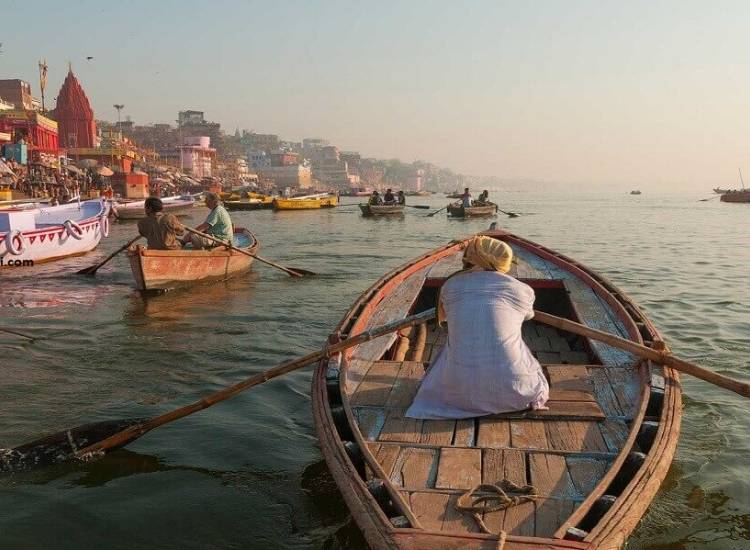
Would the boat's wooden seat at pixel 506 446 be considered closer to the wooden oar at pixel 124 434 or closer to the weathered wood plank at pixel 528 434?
the weathered wood plank at pixel 528 434

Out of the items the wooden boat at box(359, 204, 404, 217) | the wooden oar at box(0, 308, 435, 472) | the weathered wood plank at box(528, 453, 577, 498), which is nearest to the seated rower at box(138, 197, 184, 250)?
the wooden oar at box(0, 308, 435, 472)

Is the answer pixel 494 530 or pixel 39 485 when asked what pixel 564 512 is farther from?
pixel 39 485

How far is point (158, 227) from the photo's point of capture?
11.3m

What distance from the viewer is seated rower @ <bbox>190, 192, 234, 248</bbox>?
12516 mm

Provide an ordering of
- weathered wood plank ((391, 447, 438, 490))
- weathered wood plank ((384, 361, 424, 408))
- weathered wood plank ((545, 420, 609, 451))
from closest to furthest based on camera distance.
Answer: weathered wood plank ((391, 447, 438, 490)) → weathered wood plank ((545, 420, 609, 451)) → weathered wood plank ((384, 361, 424, 408))

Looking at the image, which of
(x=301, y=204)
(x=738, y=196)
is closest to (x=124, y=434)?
(x=301, y=204)

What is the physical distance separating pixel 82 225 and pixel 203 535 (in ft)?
48.2

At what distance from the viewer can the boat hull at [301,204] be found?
42.1 metres

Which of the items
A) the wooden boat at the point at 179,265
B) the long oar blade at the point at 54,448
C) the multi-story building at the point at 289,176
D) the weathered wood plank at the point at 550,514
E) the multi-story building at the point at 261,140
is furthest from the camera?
the multi-story building at the point at 261,140

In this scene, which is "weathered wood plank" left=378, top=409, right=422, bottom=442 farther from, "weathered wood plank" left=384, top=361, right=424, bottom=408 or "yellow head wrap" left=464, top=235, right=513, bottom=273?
"yellow head wrap" left=464, top=235, right=513, bottom=273

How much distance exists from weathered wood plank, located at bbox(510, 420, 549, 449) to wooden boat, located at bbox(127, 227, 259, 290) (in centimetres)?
856

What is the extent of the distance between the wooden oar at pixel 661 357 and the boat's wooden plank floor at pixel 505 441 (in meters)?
0.29

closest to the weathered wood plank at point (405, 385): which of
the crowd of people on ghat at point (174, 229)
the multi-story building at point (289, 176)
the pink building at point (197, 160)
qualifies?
the crowd of people on ghat at point (174, 229)

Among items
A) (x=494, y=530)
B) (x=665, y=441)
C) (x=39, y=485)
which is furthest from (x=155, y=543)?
(x=665, y=441)
